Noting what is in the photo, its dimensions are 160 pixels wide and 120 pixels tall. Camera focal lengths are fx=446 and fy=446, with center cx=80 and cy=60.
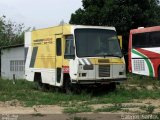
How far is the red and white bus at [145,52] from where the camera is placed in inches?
1021

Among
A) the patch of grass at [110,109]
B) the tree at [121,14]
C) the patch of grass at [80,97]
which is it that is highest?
the tree at [121,14]

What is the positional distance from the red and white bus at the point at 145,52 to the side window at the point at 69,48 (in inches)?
329

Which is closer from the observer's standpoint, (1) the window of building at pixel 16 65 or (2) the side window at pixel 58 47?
(2) the side window at pixel 58 47

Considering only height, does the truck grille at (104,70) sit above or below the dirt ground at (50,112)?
above

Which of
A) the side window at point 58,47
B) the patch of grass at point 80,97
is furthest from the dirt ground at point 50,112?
the side window at point 58,47

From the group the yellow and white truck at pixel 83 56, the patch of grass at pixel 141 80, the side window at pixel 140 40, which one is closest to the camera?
the yellow and white truck at pixel 83 56

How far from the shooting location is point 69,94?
18.8 meters

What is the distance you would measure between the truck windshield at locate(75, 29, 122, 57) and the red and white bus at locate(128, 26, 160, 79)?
7.29 meters

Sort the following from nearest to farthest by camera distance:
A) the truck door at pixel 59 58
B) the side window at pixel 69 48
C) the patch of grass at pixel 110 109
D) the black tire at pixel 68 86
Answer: the patch of grass at pixel 110 109, the side window at pixel 69 48, the black tire at pixel 68 86, the truck door at pixel 59 58

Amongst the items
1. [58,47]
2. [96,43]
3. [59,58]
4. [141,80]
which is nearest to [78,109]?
[96,43]

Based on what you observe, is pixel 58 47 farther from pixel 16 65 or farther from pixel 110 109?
pixel 16 65

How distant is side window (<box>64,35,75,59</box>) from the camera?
18.4 metres

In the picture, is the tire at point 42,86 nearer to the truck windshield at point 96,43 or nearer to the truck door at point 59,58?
the truck door at point 59,58

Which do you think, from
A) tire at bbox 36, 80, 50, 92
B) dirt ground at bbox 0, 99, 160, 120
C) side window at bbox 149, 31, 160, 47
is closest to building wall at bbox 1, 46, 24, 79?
side window at bbox 149, 31, 160, 47
